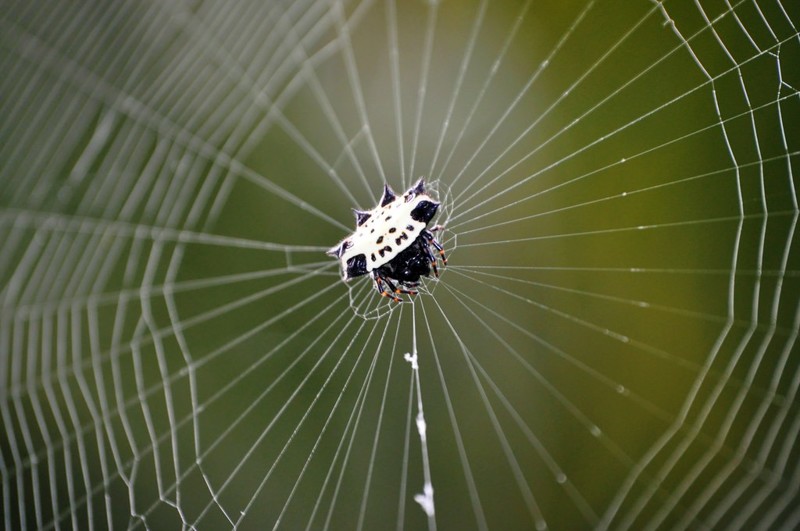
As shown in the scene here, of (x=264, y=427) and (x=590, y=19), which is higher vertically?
(x=590, y=19)

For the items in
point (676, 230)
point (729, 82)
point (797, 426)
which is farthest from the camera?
point (676, 230)

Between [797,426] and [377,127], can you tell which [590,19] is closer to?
[377,127]

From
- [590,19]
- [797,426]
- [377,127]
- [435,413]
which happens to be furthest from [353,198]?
[797,426]

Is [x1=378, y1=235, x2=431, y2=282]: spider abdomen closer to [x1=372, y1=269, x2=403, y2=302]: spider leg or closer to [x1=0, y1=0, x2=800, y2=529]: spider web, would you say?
[x1=372, y1=269, x2=403, y2=302]: spider leg

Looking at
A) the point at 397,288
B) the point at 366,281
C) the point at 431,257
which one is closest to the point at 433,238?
the point at 431,257

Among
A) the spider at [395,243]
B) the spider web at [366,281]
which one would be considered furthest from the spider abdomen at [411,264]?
the spider web at [366,281]

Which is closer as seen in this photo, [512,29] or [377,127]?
[512,29]

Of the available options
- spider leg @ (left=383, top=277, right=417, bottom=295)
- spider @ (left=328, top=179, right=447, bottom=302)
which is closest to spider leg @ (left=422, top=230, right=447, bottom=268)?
spider @ (left=328, top=179, right=447, bottom=302)
